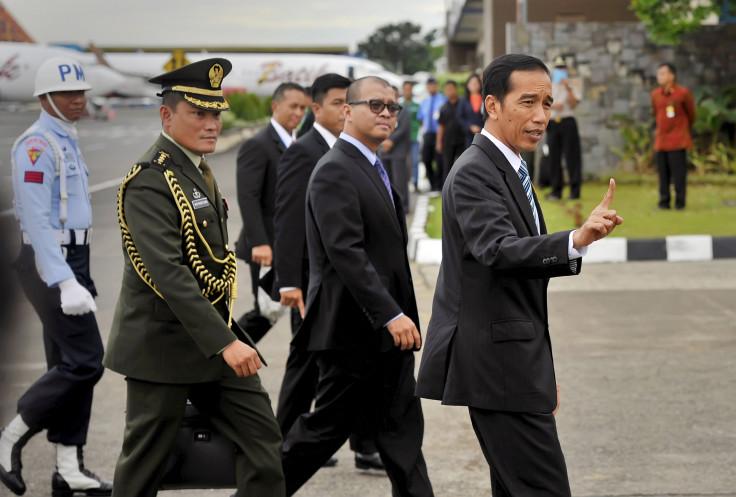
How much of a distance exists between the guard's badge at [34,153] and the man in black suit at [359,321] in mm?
1145

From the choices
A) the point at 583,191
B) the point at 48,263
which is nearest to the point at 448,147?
the point at 583,191

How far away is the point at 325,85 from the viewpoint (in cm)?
529

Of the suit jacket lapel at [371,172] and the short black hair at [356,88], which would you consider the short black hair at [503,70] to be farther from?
the short black hair at [356,88]

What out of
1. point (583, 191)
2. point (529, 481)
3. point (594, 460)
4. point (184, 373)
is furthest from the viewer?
point (583, 191)

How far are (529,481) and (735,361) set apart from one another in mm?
4137

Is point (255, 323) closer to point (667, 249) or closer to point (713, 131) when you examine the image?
point (667, 249)

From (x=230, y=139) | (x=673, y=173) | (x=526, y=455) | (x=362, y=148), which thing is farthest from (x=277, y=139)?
(x=230, y=139)

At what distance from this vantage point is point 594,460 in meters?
5.12

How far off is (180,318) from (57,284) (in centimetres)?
127

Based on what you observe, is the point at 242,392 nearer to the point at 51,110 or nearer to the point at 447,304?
the point at 447,304

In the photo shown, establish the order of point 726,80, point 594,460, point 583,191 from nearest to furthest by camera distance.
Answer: point 594,460 → point 583,191 → point 726,80

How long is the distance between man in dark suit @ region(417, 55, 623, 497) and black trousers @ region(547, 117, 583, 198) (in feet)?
37.0

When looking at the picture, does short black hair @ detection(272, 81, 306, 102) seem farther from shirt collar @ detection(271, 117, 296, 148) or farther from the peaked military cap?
the peaked military cap

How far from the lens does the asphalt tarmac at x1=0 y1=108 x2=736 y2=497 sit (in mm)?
4840
